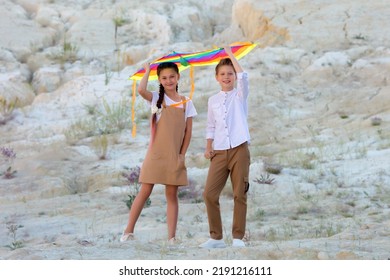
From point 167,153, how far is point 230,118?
Answer: 0.51 meters

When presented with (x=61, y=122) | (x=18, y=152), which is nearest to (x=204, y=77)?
(x=61, y=122)

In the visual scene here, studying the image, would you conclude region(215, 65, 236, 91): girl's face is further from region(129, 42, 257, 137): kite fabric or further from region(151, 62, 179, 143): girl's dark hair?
region(129, 42, 257, 137): kite fabric

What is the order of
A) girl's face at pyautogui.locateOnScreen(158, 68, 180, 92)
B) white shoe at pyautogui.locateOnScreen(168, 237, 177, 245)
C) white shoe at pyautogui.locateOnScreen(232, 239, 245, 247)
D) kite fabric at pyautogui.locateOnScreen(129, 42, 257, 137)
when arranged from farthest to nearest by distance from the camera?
1. kite fabric at pyautogui.locateOnScreen(129, 42, 257, 137)
2. girl's face at pyautogui.locateOnScreen(158, 68, 180, 92)
3. white shoe at pyautogui.locateOnScreen(168, 237, 177, 245)
4. white shoe at pyautogui.locateOnScreen(232, 239, 245, 247)

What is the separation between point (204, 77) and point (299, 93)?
1483 mm

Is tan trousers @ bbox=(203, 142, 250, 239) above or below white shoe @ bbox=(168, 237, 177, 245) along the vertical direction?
above

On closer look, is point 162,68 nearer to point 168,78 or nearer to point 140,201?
point 168,78

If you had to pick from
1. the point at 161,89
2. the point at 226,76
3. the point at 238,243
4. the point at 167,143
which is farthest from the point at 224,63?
the point at 238,243

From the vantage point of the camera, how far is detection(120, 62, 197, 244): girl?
5598 millimetres

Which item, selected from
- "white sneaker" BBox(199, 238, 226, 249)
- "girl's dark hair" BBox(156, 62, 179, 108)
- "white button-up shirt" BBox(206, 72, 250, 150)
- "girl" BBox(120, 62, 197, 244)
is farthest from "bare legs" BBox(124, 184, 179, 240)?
"girl's dark hair" BBox(156, 62, 179, 108)

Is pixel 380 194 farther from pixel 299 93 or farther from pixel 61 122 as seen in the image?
pixel 61 122

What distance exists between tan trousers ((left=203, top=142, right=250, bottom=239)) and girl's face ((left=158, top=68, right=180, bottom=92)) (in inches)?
23.0

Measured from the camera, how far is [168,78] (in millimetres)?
5621

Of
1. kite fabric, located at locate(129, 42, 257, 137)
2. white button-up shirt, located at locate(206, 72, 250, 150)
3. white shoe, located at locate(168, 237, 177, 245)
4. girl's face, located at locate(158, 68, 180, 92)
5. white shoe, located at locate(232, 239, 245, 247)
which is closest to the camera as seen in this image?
white shoe, located at locate(232, 239, 245, 247)

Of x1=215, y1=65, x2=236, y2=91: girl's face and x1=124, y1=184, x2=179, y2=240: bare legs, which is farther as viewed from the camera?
x1=124, y1=184, x2=179, y2=240: bare legs
